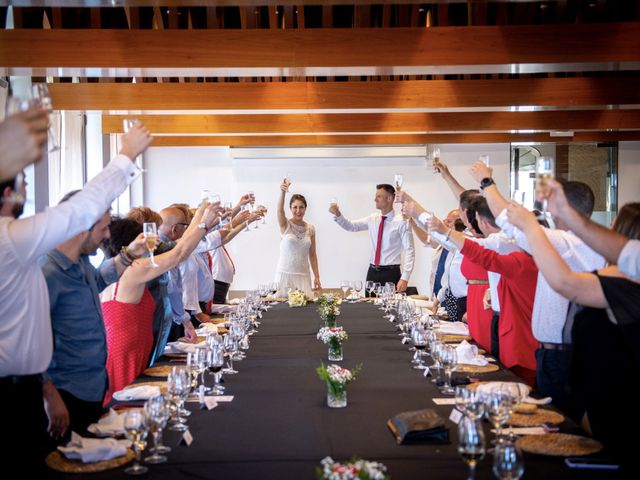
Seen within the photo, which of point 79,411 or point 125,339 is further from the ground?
point 125,339

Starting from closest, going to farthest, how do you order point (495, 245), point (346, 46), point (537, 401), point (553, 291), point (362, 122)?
point (537, 401) → point (553, 291) → point (495, 245) → point (346, 46) → point (362, 122)

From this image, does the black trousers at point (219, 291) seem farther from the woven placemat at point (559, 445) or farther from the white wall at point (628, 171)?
the white wall at point (628, 171)

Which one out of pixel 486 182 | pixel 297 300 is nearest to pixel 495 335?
pixel 486 182

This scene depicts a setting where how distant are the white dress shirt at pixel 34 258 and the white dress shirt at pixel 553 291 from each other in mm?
1829

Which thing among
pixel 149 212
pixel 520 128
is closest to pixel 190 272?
pixel 149 212

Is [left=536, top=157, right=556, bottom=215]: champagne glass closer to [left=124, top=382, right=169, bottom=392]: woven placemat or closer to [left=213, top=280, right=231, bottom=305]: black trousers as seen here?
[left=124, top=382, right=169, bottom=392]: woven placemat

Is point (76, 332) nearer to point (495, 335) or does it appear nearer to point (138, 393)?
point (138, 393)

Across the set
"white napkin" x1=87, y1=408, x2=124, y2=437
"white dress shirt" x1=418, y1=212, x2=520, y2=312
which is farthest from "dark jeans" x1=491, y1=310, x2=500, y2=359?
"white napkin" x1=87, y1=408, x2=124, y2=437

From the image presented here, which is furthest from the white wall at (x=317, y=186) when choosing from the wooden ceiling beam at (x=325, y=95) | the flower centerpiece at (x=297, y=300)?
the flower centerpiece at (x=297, y=300)

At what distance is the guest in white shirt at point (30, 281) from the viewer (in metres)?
2.35

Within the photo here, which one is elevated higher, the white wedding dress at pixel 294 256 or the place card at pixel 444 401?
the white wedding dress at pixel 294 256

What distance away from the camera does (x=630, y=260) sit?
2568 mm

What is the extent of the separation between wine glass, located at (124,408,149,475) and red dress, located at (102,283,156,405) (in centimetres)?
165

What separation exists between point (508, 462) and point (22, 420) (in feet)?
5.58
